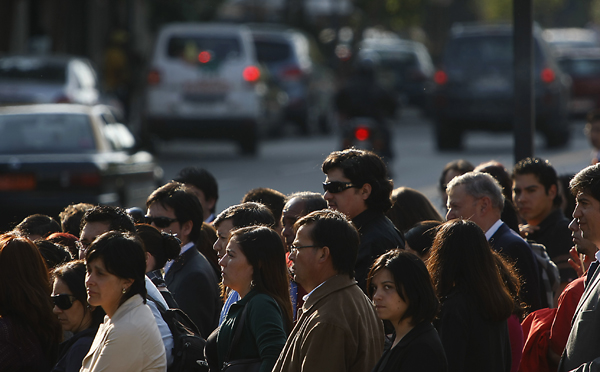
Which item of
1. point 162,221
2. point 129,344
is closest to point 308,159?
point 162,221

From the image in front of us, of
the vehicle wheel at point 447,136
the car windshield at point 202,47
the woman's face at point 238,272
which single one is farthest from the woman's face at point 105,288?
the vehicle wheel at point 447,136

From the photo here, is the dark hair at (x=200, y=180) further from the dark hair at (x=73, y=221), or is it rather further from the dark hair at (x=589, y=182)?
the dark hair at (x=589, y=182)

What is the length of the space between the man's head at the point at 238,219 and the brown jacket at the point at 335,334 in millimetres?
1108

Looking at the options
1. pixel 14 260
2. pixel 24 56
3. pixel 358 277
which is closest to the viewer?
pixel 14 260

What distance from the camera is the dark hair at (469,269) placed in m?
4.27

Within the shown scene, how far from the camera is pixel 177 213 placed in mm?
5738

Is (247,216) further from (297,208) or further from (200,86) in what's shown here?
(200,86)

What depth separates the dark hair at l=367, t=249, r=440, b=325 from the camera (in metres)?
3.94

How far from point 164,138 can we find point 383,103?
5360 mm

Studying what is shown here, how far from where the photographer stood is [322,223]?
13.9 feet

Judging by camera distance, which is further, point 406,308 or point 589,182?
point 589,182

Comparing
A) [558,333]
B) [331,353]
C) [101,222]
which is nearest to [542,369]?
[558,333]

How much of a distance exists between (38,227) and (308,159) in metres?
13.3

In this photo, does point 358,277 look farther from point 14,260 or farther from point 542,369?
point 14,260
